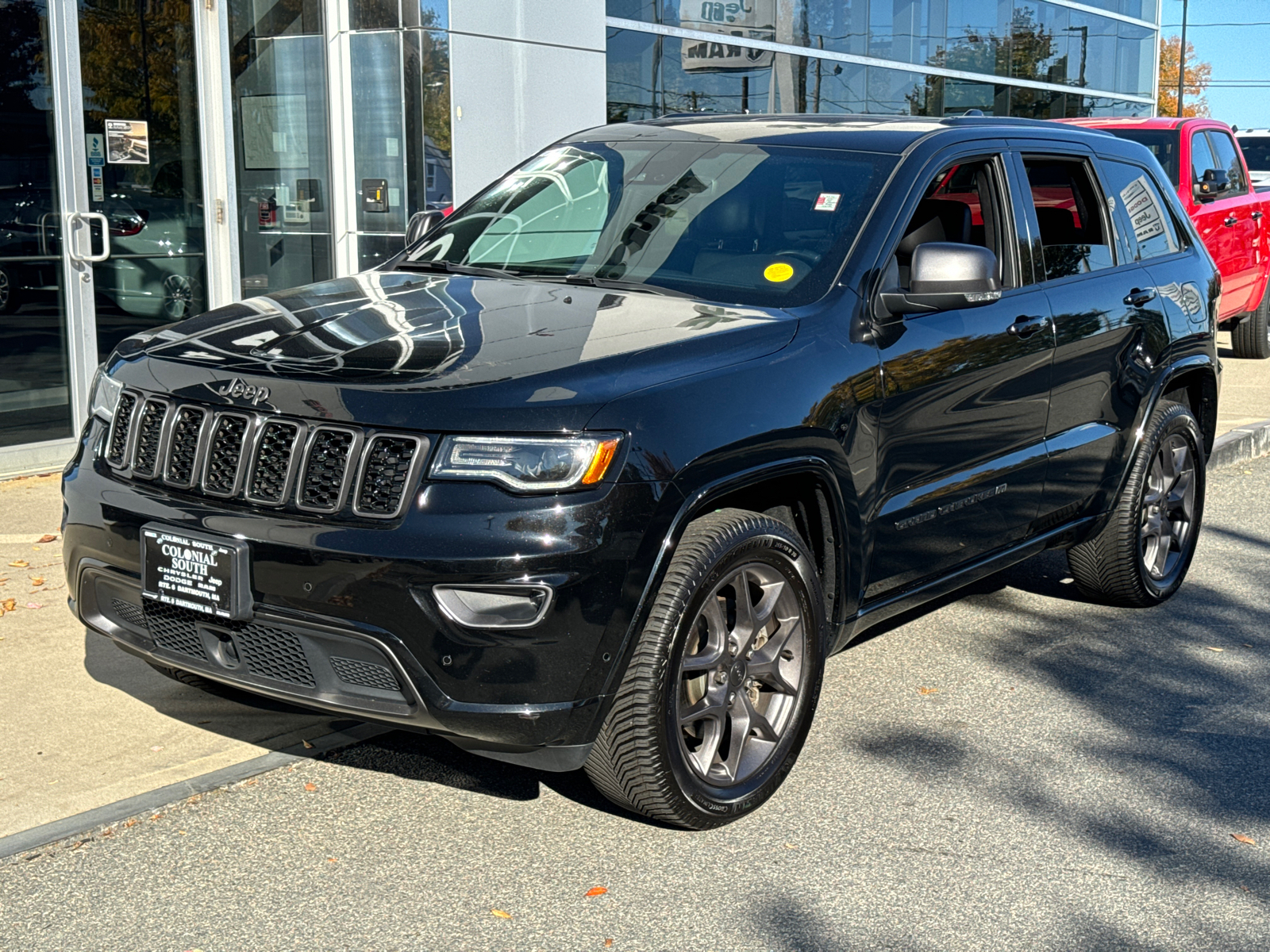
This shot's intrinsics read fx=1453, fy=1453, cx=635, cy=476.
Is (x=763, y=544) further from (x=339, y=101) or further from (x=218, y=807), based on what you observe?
(x=339, y=101)

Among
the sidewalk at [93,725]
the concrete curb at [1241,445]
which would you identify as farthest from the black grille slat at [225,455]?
the concrete curb at [1241,445]

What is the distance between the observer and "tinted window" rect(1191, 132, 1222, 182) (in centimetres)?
1189

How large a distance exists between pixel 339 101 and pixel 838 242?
6.44 meters

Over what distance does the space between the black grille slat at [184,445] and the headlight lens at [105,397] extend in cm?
33

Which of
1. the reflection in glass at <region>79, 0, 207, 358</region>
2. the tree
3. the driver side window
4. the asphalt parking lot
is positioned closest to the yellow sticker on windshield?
the driver side window

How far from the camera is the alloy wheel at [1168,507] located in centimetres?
603

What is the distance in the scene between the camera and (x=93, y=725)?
445 centimetres

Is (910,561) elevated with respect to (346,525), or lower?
lower

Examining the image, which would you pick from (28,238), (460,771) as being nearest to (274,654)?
(460,771)

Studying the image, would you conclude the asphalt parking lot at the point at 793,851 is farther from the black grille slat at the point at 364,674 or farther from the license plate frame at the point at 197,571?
the license plate frame at the point at 197,571

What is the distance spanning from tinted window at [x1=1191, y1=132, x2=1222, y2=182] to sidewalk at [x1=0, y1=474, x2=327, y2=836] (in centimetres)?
967

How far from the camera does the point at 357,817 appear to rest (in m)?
3.92

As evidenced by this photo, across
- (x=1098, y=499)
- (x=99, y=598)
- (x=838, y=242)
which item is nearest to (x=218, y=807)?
(x=99, y=598)

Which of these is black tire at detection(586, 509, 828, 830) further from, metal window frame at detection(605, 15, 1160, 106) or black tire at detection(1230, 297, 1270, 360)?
black tire at detection(1230, 297, 1270, 360)
